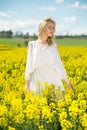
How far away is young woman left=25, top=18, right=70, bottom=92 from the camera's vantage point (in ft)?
24.7

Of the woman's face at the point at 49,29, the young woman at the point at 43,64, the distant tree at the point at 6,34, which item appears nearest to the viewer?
the woman's face at the point at 49,29

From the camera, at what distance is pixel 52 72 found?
25.3 ft

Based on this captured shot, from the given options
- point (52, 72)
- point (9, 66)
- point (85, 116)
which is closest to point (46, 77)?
point (52, 72)

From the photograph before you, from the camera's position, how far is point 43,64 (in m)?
7.61

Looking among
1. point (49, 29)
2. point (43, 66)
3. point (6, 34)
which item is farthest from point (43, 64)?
point (6, 34)

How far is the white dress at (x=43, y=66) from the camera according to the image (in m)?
7.54

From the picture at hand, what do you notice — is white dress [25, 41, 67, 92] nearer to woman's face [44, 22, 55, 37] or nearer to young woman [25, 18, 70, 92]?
young woman [25, 18, 70, 92]

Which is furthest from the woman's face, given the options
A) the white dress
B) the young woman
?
the white dress

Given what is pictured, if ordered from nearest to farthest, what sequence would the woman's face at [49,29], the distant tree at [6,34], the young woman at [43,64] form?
the woman's face at [49,29] → the young woman at [43,64] → the distant tree at [6,34]

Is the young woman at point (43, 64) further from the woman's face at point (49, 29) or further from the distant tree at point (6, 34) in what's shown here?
the distant tree at point (6, 34)

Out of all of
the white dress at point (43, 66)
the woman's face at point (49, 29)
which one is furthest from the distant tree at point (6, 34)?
the woman's face at point (49, 29)

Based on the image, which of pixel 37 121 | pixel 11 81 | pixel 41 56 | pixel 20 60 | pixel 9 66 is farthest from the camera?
pixel 20 60

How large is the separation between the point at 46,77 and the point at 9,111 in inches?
63.3

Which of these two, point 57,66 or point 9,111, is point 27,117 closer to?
point 9,111
